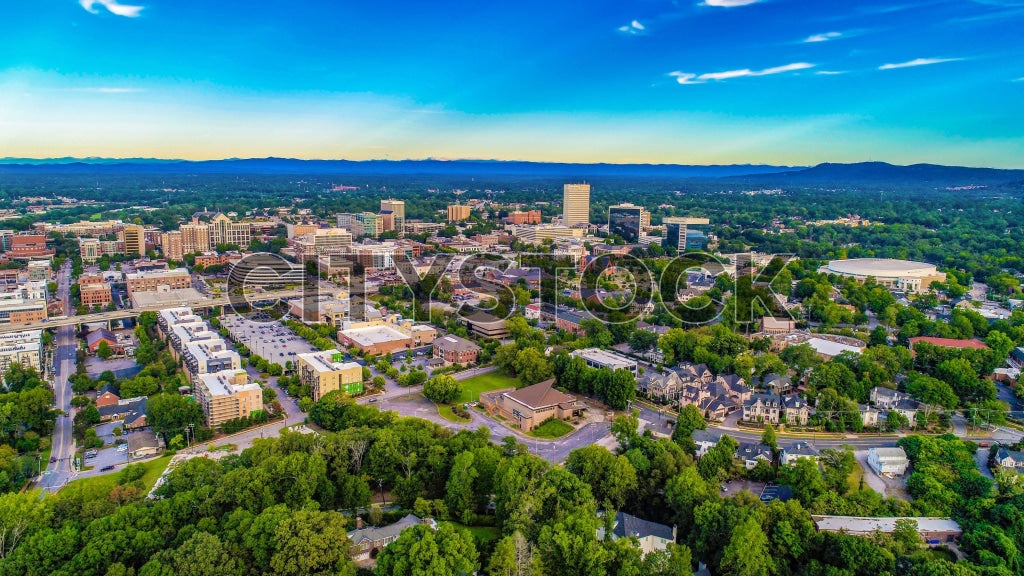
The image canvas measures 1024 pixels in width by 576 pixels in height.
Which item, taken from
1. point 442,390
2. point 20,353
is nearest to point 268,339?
point 20,353

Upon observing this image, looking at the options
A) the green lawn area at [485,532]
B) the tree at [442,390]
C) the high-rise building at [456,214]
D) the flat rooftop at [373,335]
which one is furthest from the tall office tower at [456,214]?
the green lawn area at [485,532]

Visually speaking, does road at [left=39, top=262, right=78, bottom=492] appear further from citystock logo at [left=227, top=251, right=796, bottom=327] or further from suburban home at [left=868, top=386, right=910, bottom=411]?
suburban home at [left=868, top=386, right=910, bottom=411]

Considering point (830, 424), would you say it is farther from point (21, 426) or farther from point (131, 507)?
point (21, 426)

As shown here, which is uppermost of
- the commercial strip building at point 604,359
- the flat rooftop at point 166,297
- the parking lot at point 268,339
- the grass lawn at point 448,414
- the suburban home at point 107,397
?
the flat rooftop at point 166,297

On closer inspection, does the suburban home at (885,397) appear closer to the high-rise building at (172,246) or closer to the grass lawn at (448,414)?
the grass lawn at (448,414)

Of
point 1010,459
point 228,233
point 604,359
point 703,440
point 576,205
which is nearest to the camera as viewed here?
point 1010,459

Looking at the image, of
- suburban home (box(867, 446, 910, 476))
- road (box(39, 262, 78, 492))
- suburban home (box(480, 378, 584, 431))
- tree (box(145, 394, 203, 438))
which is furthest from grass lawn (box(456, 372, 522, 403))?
suburban home (box(867, 446, 910, 476))

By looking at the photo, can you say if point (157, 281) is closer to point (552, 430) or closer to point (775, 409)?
point (552, 430)
